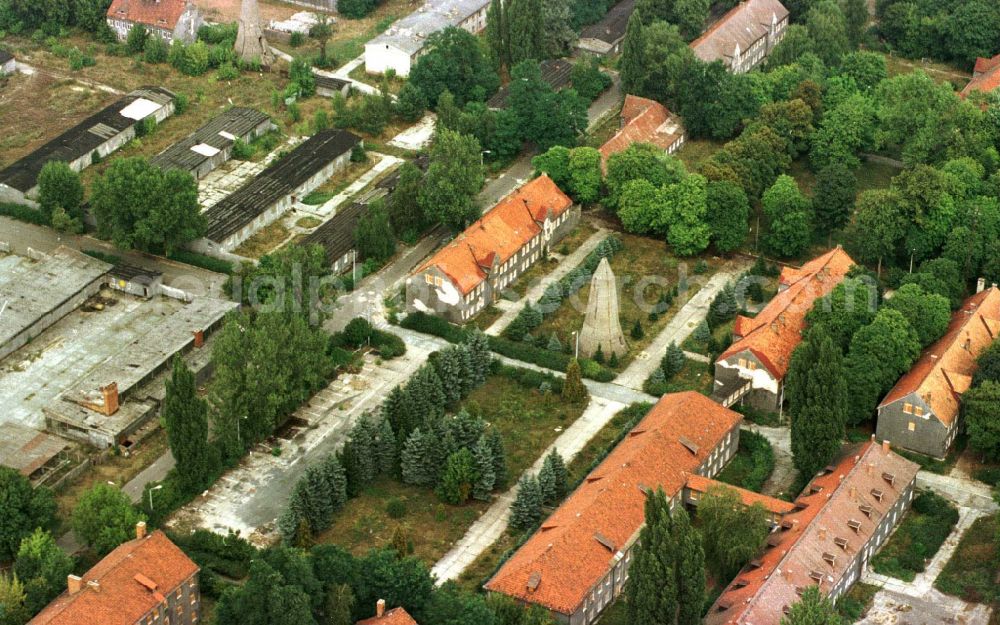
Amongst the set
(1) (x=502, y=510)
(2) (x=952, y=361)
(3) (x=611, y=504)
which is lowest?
(1) (x=502, y=510)

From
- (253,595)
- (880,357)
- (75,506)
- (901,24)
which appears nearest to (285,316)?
(75,506)

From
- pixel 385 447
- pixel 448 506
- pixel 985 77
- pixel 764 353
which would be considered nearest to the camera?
pixel 448 506

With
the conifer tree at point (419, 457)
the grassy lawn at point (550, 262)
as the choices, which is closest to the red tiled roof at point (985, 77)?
the grassy lawn at point (550, 262)

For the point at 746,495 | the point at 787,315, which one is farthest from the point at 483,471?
the point at 787,315

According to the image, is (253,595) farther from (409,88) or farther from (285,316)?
(409,88)

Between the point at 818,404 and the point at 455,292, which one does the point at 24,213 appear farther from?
the point at 818,404

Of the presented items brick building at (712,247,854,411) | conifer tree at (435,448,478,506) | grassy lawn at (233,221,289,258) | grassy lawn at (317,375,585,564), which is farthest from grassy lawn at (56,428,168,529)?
brick building at (712,247,854,411)
